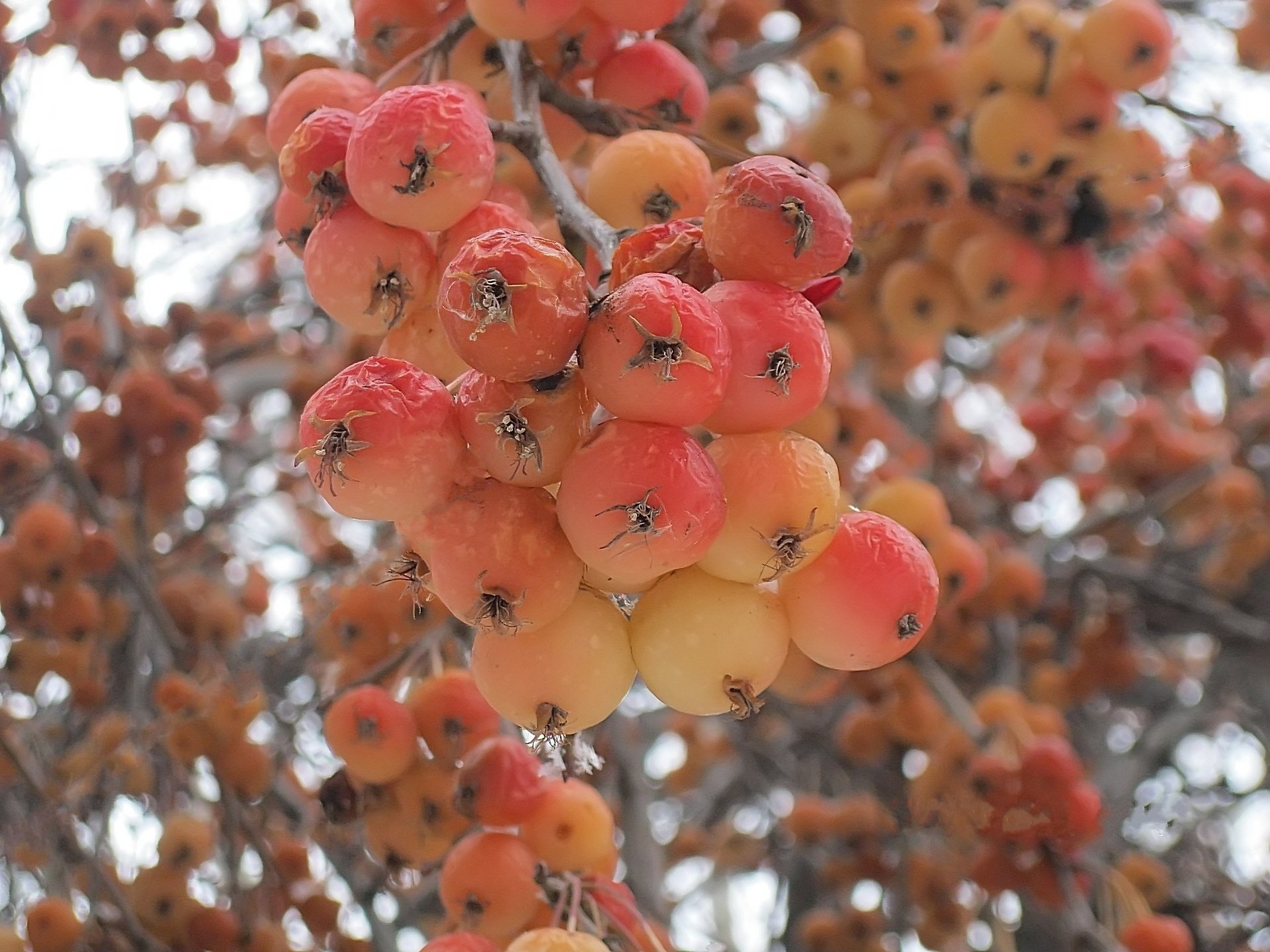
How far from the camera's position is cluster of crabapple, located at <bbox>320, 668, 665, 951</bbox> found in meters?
1.39

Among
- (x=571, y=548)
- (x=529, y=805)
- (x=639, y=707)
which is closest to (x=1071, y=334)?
(x=639, y=707)

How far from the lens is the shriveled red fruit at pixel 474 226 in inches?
42.6

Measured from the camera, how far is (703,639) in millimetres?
920

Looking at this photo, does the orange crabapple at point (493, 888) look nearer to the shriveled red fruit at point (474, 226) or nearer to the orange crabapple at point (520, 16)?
the shriveled red fruit at point (474, 226)

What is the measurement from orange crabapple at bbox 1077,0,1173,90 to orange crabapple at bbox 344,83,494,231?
1.48 m

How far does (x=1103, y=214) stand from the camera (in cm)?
245

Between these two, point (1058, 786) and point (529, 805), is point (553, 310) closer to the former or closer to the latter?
point (529, 805)

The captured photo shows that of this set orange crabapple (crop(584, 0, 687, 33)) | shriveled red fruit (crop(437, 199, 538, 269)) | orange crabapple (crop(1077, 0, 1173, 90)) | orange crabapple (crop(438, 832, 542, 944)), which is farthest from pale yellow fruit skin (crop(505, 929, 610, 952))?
orange crabapple (crop(1077, 0, 1173, 90))

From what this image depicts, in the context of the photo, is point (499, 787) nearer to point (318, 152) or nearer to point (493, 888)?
point (493, 888)

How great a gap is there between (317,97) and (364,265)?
12.3 inches

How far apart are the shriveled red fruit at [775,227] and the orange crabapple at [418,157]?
0.78 feet

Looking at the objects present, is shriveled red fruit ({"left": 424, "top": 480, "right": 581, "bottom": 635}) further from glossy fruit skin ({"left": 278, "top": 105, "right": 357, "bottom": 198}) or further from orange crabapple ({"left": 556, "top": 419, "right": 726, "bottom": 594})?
glossy fruit skin ({"left": 278, "top": 105, "right": 357, "bottom": 198})

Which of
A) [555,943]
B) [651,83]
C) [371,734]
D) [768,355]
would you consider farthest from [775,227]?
[371,734]

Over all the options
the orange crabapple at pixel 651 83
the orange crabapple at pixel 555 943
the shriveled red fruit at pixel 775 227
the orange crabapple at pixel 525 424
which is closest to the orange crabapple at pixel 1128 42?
the orange crabapple at pixel 651 83
